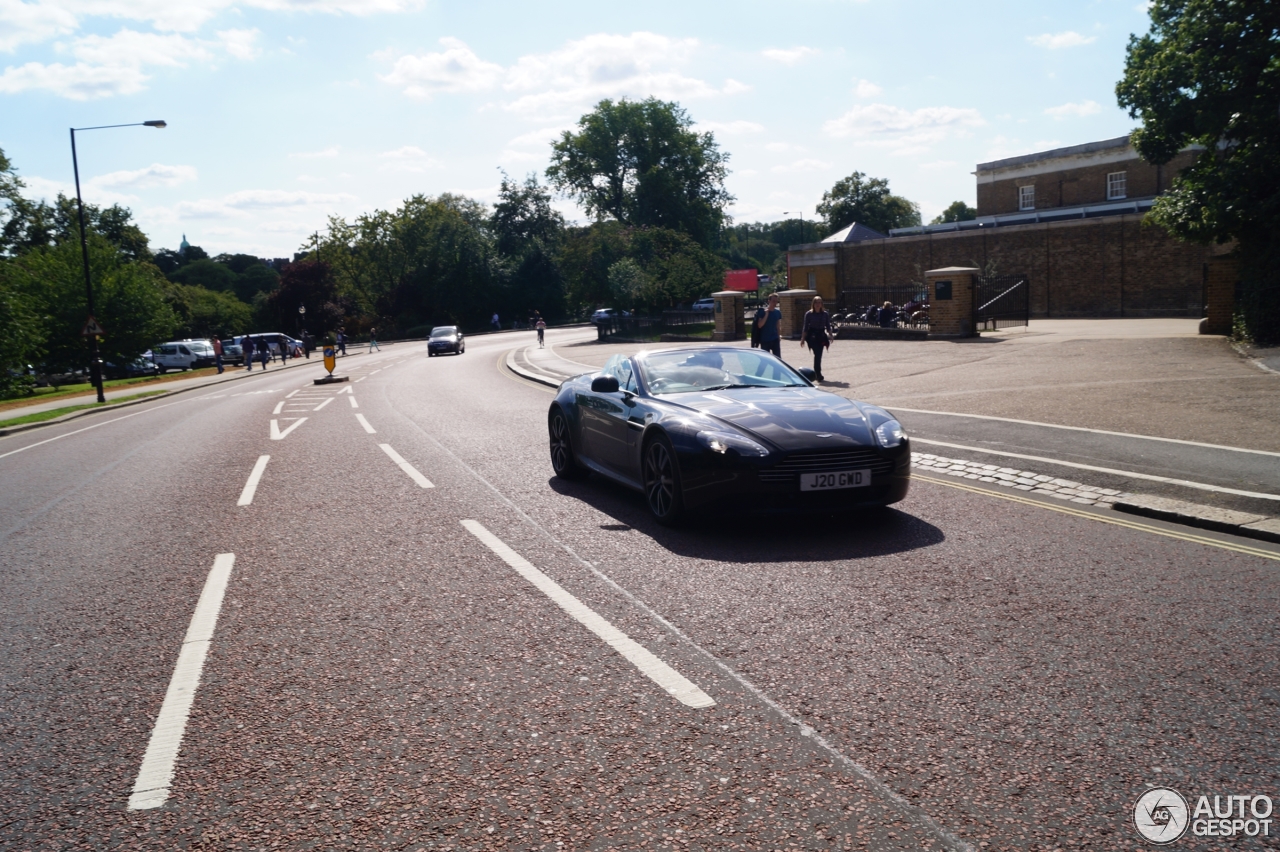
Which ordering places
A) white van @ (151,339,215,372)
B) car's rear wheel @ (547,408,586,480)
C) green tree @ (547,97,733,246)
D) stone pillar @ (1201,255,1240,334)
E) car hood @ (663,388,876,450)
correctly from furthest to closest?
green tree @ (547,97,733,246)
white van @ (151,339,215,372)
stone pillar @ (1201,255,1240,334)
car's rear wheel @ (547,408,586,480)
car hood @ (663,388,876,450)

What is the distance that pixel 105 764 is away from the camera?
349cm

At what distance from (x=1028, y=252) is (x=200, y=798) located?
1746 inches

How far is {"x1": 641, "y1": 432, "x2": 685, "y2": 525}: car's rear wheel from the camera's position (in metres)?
7.07

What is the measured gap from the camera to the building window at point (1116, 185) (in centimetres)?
4916

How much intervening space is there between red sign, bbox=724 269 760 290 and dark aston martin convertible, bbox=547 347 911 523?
44391 millimetres

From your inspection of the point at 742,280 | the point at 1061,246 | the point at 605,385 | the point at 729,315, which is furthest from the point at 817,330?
the point at 742,280

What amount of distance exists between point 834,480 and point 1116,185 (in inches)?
1996

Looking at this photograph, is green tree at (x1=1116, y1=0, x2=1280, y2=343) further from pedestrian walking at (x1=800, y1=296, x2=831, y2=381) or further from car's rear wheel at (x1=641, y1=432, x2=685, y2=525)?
car's rear wheel at (x1=641, y1=432, x2=685, y2=525)

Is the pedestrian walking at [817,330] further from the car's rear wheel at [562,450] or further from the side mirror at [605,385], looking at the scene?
the side mirror at [605,385]

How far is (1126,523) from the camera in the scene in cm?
706

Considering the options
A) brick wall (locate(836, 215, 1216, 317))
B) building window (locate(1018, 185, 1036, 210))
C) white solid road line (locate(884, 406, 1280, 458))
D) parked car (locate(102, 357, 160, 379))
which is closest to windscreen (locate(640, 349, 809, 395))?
white solid road line (locate(884, 406, 1280, 458))

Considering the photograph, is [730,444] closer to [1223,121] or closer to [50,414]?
[1223,121]

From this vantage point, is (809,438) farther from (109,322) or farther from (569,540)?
(109,322)

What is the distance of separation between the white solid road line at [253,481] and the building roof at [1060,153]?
4951cm
